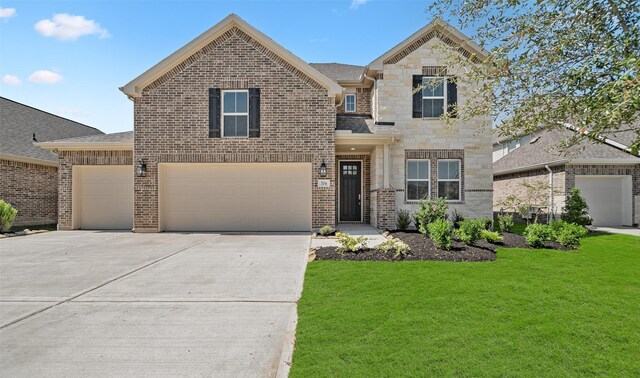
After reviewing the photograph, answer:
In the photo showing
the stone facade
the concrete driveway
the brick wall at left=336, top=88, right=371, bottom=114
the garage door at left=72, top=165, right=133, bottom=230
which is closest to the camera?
the concrete driveway

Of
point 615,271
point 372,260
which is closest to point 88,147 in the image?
point 372,260

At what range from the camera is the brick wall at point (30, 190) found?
14523mm

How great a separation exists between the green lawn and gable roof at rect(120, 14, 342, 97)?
7432 millimetres

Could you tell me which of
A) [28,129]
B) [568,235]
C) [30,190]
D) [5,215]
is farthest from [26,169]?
[568,235]

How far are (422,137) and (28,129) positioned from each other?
1894 cm

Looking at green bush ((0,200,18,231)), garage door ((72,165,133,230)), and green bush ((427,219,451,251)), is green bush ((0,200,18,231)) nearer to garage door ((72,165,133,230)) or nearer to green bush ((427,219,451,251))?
garage door ((72,165,133,230))

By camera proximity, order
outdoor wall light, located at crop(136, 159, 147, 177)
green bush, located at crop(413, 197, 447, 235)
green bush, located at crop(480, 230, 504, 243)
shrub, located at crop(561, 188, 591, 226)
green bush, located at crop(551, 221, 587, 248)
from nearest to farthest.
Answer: green bush, located at crop(551, 221, 587, 248), green bush, located at crop(480, 230, 504, 243), green bush, located at crop(413, 197, 447, 235), outdoor wall light, located at crop(136, 159, 147, 177), shrub, located at crop(561, 188, 591, 226)

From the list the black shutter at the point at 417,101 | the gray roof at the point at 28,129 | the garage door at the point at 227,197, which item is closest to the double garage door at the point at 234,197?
the garage door at the point at 227,197

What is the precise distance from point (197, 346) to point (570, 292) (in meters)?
5.42

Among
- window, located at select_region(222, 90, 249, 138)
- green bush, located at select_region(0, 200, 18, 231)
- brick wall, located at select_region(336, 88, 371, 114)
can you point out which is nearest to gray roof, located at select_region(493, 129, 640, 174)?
brick wall, located at select_region(336, 88, 371, 114)

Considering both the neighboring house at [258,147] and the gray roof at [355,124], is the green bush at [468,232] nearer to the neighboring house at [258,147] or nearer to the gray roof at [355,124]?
the neighboring house at [258,147]

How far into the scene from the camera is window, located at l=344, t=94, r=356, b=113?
1603 centimetres

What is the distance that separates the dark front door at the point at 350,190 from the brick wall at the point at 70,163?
8371mm

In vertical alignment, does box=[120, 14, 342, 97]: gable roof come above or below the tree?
above
